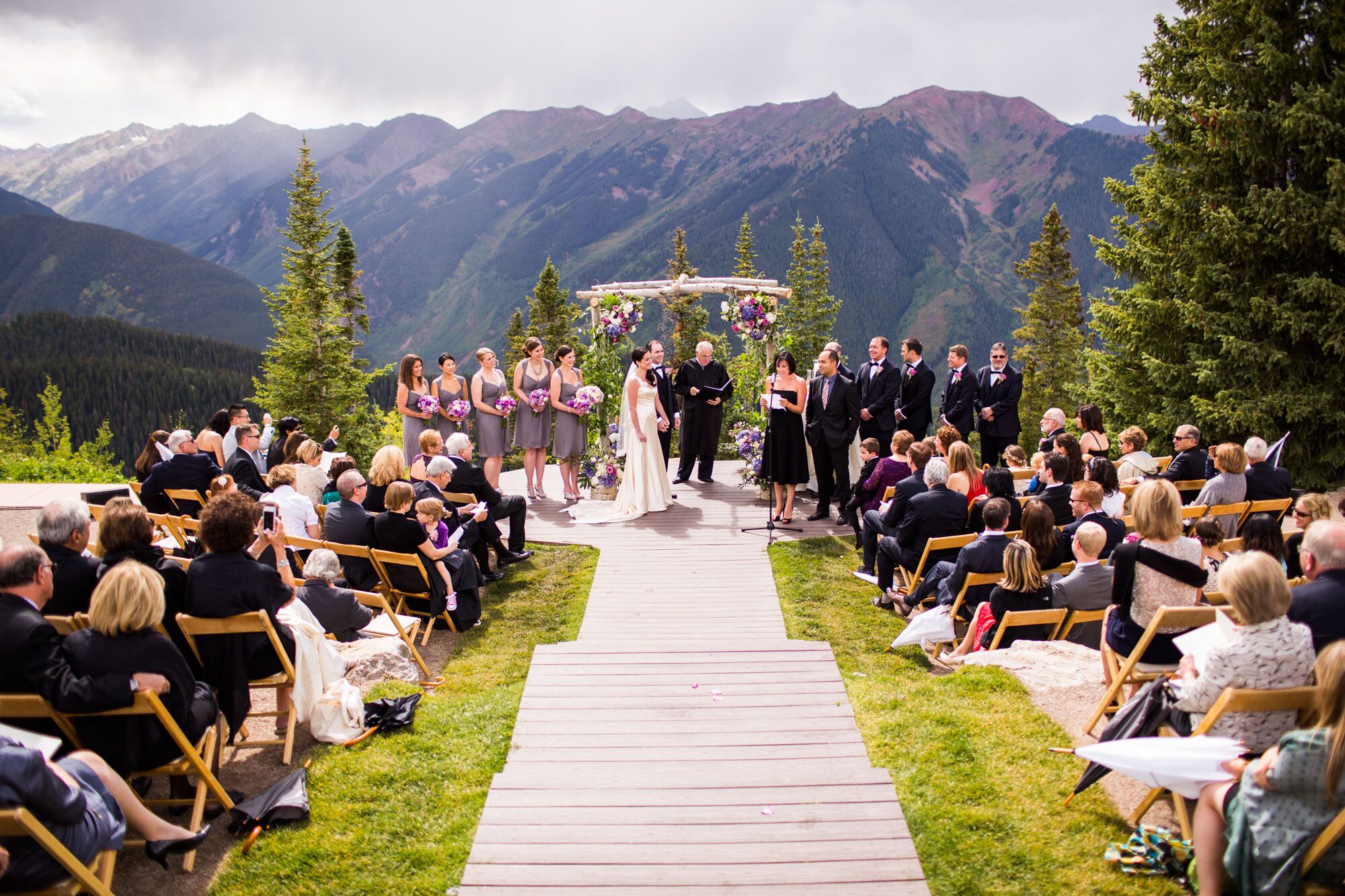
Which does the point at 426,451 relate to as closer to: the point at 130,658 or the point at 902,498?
the point at 902,498

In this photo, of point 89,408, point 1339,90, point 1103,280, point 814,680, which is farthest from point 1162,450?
point 1103,280

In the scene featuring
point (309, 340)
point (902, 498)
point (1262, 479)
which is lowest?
point (902, 498)

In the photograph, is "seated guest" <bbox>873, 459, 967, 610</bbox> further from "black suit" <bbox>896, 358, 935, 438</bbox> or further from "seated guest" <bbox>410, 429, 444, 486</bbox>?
"seated guest" <bbox>410, 429, 444, 486</bbox>

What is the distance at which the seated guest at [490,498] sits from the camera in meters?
8.69

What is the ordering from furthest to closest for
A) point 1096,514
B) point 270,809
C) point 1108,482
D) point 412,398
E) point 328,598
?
point 412,398
point 1108,482
point 1096,514
point 328,598
point 270,809

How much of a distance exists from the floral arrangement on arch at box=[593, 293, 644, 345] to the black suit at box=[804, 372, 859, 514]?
9.98ft

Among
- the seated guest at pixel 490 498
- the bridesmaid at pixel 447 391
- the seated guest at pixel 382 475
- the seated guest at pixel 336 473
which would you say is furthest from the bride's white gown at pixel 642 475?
the seated guest at pixel 382 475

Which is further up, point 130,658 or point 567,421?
point 567,421

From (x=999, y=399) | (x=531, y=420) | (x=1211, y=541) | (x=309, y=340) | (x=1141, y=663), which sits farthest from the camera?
(x=309, y=340)

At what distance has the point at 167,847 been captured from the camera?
12.8ft

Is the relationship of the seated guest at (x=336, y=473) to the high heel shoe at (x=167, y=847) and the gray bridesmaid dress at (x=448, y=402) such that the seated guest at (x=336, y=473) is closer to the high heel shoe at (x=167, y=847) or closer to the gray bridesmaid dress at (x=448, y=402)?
the gray bridesmaid dress at (x=448, y=402)

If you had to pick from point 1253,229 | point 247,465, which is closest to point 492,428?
point 247,465

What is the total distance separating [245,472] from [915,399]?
7390mm

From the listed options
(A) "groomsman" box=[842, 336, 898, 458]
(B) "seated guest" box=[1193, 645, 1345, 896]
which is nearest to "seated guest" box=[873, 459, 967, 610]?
(A) "groomsman" box=[842, 336, 898, 458]
